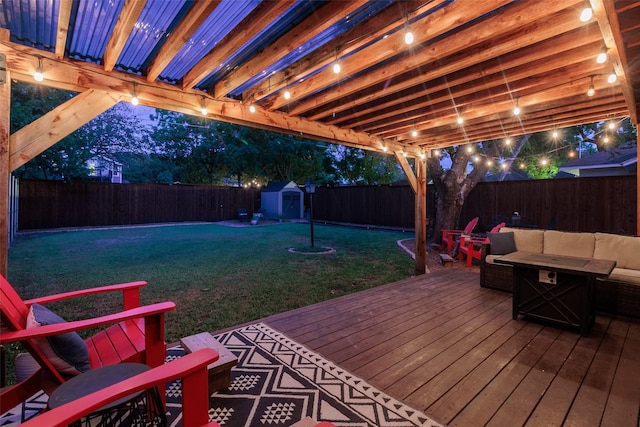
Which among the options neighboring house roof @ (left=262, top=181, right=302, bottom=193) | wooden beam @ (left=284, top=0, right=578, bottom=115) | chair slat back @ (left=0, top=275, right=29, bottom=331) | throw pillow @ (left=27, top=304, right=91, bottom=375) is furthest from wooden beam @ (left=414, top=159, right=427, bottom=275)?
neighboring house roof @ (left=262, top=181, right=302, bottom=193)

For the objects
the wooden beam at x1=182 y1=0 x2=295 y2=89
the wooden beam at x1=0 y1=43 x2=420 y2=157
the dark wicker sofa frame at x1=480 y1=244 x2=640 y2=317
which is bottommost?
the dark wicker sofa frame at x1=480 y1=244 x2=640 y2=317

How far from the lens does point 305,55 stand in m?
2.56

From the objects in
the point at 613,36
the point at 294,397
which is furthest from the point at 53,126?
the point at 613,36

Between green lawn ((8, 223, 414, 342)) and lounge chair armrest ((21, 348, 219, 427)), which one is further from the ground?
lounge chair armrest ((21, 348, 219, 427))

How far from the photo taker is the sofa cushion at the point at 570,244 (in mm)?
3947

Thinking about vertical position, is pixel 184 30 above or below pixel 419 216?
above

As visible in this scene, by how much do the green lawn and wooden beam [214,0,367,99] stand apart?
2506 mm

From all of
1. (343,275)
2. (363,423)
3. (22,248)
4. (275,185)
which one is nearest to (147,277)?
(343,275)

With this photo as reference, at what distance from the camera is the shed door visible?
1675 cm

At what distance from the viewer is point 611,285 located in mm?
3303

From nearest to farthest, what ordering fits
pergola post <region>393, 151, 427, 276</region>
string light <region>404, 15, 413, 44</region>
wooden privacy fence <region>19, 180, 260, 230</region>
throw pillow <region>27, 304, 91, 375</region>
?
1. throw pillow <region>27, 304, 91, 375</region>
2. string light <region>404, 15, 413, 44</region>
3. pergola post <region>393, 151, 427, 276</region>
4. wooden privacy fence <region>19, 180, 260, 230</region>

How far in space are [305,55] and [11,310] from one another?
256 centimetres

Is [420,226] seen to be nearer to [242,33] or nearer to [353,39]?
[353,39]

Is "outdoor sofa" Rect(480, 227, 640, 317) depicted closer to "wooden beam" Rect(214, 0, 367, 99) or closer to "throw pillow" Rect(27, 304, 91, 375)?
"wooden beam" Rect(214, 0, 367, 99)
